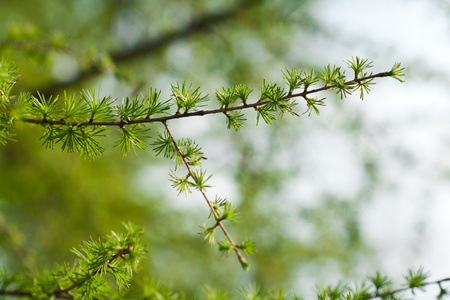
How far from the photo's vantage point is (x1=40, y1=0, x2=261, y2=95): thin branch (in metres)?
2.34

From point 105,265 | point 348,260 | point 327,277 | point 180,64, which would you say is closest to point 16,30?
point 105,265

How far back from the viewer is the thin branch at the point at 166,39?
7.66 ft

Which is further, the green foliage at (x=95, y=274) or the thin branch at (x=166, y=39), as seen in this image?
the thin branch at (x=166, y=39)

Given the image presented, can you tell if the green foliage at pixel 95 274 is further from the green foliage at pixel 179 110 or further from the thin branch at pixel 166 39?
the thin branch at pixel 166 39

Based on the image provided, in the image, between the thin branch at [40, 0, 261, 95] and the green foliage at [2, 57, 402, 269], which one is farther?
the thin branch at [40, 0, 261, 95]

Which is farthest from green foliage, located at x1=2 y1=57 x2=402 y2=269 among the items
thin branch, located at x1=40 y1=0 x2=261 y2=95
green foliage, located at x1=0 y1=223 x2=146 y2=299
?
thin branch, located at x1=40 y1=0 x2=261 y2=95

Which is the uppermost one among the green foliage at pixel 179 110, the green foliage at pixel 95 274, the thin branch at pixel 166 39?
the thin branch at pixel 166 39

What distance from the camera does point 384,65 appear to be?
178cm

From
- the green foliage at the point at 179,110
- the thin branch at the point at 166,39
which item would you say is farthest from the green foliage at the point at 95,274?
the thin branch at the point at 166,39

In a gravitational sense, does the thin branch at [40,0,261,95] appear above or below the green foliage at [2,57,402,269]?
above

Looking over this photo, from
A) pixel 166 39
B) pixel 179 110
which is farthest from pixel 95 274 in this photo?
pixel 166 39

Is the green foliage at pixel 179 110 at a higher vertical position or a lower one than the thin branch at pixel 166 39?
lower

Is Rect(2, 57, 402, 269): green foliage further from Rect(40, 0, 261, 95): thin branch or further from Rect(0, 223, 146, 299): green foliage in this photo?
Rect(40, 0, 261, 95): thin branch

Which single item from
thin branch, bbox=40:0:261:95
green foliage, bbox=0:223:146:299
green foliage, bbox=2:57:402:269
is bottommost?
green foliage, bbox=0:223:146:299
